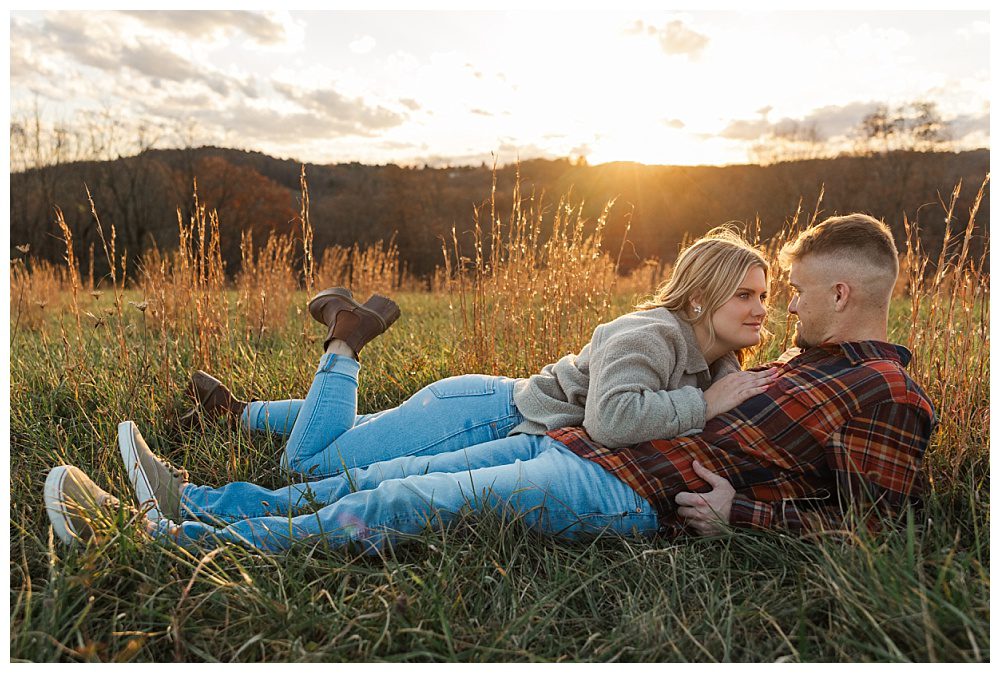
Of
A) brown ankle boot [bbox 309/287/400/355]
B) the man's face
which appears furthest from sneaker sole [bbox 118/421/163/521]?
the man's face

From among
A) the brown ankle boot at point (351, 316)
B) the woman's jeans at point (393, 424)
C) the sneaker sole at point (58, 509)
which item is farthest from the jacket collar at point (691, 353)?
the sneaker sole at point (58, 509)

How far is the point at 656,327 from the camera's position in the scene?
2.20 meters

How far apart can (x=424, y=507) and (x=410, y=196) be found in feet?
104

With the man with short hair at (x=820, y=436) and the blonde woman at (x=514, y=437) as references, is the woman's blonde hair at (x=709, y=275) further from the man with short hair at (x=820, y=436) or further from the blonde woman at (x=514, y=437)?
the man with short hair at (x=820, y=436)

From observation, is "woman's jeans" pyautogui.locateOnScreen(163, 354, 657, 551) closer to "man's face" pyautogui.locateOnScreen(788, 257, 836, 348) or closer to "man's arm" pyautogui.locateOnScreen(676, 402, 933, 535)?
"man's arm" pyautogui.locateOnScreen(676, 402, 933, 535)

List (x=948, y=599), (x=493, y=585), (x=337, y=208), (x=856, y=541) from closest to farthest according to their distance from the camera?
(x=948, y=599), (x=856, y=541), (x=493, y=585), (x=337, y=208)

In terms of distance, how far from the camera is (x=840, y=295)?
219cm

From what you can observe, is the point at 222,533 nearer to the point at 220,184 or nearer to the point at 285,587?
the point at 285,587

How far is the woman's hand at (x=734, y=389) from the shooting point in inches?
85.2

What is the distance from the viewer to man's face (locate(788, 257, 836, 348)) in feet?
7.25

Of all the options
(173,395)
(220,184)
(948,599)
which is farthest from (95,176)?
(948,599)

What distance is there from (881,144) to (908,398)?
2496 cm

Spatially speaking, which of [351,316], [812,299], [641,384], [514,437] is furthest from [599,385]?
[351,316]

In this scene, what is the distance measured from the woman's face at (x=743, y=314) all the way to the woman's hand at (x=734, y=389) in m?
0.13
